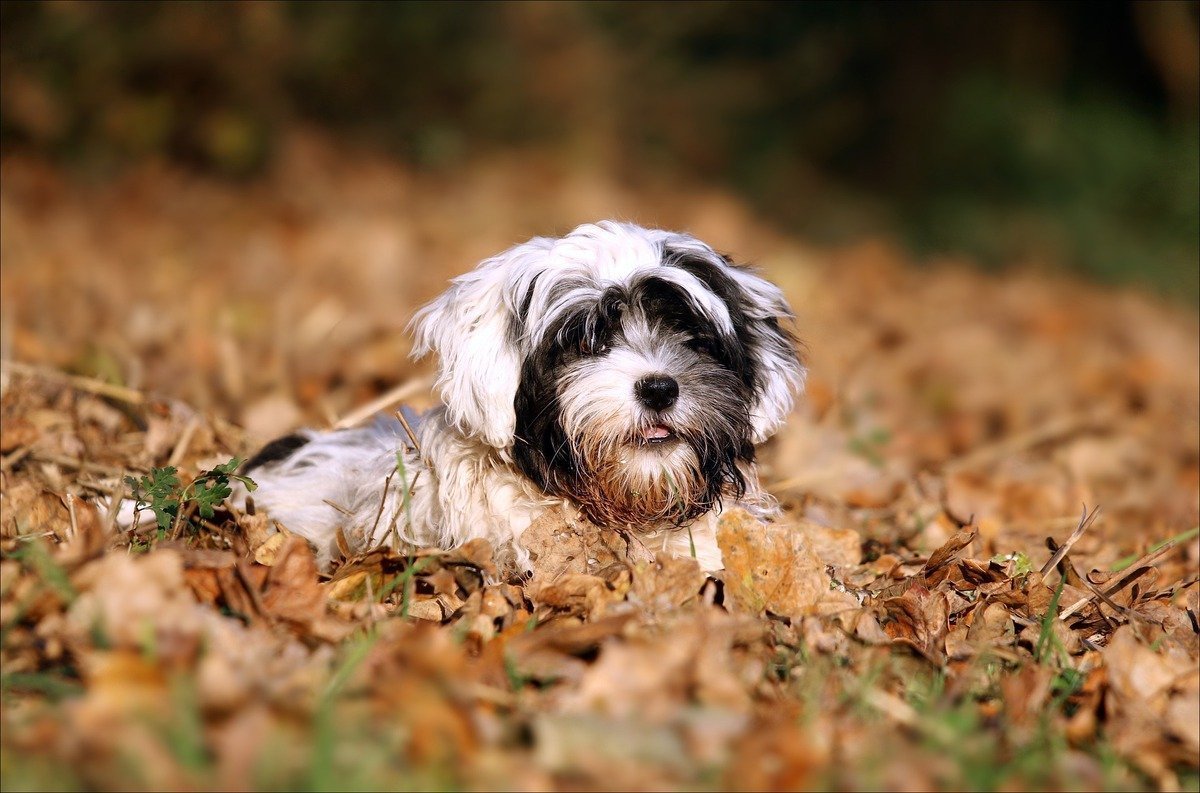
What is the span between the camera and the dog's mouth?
3944 mm

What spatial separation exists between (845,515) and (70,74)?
9.88m

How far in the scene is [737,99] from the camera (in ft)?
59.8

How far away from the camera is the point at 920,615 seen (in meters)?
3.75

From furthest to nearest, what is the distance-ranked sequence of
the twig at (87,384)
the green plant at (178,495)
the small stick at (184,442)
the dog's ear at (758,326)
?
the twig at (87,384)
the small stick at (184,442)
the dog's ear at (758,326)
the green plant at (178,495)

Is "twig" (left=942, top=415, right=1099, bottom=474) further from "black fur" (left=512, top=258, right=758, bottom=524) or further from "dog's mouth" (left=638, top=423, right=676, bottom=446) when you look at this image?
"dog's mouth" (left=638, top=423, right=676, bottom=446)

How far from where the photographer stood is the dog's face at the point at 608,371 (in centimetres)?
395

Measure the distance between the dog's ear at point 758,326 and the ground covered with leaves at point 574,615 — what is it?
412mm

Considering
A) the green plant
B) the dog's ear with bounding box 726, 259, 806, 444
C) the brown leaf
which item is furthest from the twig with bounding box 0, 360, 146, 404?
the brown leaf

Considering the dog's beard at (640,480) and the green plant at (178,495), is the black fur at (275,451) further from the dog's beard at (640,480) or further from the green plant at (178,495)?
the dog's beard at (640,480)

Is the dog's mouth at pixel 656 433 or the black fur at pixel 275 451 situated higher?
the black fur at pixel 275 451

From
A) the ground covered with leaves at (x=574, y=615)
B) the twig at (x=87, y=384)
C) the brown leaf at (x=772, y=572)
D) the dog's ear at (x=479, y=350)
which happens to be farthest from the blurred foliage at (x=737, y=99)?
the brown leaf at (x=772, y=572)

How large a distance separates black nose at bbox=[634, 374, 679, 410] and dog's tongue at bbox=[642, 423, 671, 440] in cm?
7

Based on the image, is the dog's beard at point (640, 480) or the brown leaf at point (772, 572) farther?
the dog's beard at point (640, 480)

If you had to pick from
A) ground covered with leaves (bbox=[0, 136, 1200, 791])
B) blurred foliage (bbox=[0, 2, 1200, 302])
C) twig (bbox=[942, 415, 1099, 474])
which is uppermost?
blurred foliage (bbox=[0, 2, 1200, 302])
